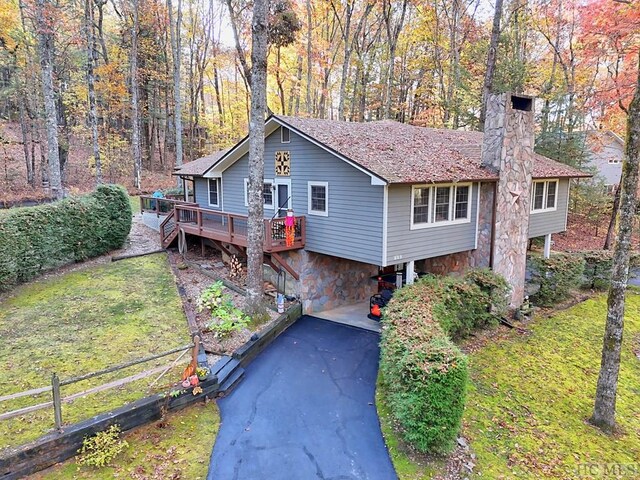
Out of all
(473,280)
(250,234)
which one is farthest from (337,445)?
(473,280)

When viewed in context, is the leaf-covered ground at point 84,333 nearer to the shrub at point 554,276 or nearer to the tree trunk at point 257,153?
the tree trunk at point 257,153

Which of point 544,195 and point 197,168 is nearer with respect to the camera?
point 544,195

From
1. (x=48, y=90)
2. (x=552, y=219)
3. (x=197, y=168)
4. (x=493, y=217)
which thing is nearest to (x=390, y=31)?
(x=197, y=168)

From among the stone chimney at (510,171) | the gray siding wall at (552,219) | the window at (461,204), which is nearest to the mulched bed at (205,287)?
the window at (461,204)

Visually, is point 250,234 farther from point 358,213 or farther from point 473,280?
point 473,280

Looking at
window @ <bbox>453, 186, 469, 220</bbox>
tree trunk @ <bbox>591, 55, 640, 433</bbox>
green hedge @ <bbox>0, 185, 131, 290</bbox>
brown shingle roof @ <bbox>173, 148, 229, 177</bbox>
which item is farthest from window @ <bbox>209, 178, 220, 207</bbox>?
tree trunk @ <bbox>591, 55, 640, 433</bbox>

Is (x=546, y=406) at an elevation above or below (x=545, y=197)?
below

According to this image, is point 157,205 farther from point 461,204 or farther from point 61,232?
point 461,204
